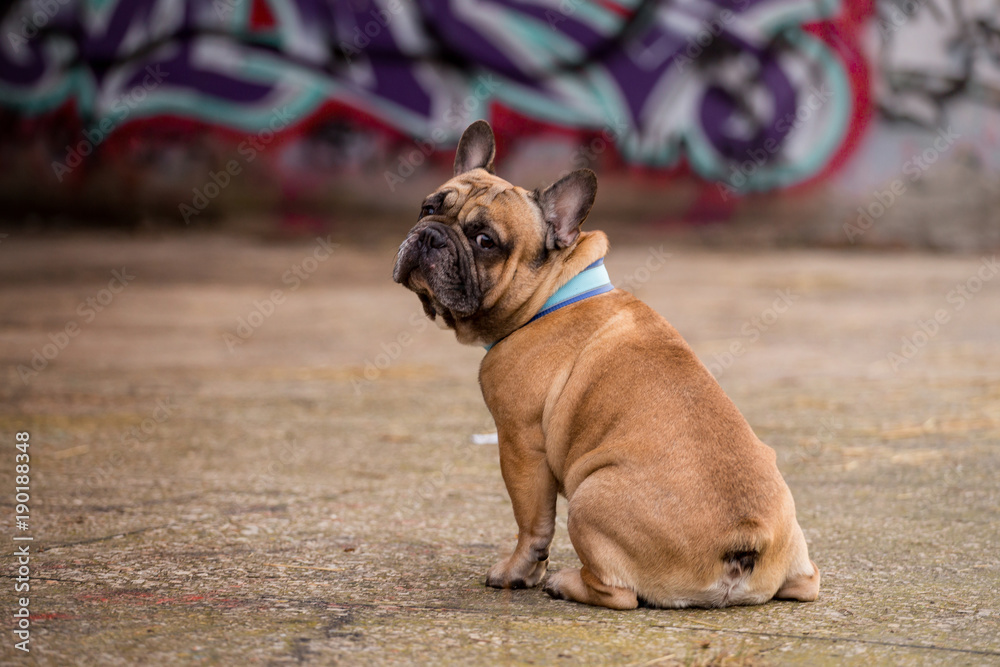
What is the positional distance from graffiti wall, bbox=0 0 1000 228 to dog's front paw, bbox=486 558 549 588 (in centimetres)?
1130

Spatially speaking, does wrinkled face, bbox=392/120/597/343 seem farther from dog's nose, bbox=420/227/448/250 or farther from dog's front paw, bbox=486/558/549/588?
dog's front paw, bbox=486/558/549/588

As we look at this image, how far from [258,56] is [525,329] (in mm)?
11913

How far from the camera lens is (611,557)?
2953mm

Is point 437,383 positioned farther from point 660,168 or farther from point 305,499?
point 660,168

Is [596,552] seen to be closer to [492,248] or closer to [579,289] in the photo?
[579,289]

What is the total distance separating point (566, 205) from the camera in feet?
11.1

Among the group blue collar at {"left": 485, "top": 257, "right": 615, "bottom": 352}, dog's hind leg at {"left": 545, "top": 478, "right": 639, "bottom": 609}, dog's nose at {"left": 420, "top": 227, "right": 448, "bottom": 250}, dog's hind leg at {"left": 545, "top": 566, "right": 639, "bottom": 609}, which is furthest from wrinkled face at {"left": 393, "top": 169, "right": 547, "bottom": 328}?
dog's hind leg at {"left": 545, "top": 566, "right": 639, "bottom": 609}

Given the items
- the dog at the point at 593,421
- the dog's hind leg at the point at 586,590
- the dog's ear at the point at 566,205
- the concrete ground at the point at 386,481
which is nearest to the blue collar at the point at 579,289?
the dog at the point at 593,421

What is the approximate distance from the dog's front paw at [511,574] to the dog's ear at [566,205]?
1024mm

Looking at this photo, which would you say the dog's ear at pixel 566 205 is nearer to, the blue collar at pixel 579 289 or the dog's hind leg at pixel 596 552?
the blue collar at pixel 579 289

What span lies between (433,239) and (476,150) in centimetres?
75

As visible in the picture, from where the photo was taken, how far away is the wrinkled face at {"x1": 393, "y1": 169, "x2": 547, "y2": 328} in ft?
11.0

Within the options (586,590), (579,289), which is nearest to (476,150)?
(579,289)

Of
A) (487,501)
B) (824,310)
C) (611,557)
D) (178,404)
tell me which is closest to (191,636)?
(611,557)
